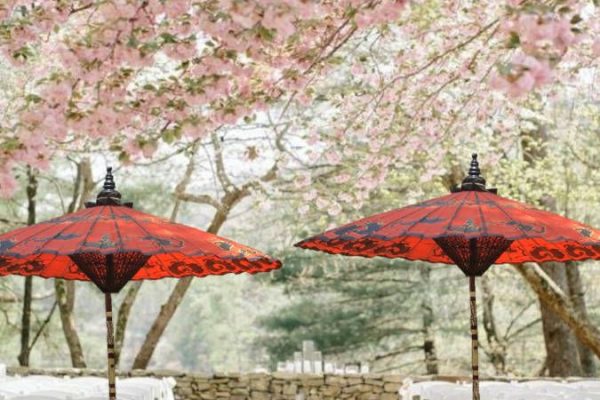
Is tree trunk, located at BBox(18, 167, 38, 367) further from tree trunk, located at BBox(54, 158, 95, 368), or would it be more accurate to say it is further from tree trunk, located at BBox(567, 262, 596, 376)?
tree trunk, located at BBox(567, 262, 596, 376)

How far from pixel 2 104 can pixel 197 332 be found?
14222mm

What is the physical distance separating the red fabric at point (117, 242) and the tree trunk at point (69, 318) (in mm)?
5909

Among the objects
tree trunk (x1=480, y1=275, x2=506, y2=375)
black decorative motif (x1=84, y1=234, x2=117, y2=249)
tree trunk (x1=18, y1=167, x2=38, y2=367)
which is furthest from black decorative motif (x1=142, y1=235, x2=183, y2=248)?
tree trunk (x1=480, y1=275, x2=506, y2=375)

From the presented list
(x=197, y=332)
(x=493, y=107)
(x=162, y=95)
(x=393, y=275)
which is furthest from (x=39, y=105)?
(x=197, y=332)

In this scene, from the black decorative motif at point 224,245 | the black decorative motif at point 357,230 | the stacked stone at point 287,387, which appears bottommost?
the stacked stone at point 287,387

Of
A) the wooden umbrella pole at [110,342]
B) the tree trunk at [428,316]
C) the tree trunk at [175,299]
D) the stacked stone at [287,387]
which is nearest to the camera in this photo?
the wooden umbrella pole at [110,342]

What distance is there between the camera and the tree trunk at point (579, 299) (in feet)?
34.3

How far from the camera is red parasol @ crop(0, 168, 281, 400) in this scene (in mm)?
4609

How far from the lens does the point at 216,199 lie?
448 inches

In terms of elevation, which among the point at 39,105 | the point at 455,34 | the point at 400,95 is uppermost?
the point at 455,34

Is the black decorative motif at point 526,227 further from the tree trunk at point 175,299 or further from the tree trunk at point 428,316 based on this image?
the tree trunk at point 428,316

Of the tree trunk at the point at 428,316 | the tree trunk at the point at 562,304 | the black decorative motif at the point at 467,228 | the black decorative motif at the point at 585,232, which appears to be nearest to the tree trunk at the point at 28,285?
the tree trunk at the point at 428,316

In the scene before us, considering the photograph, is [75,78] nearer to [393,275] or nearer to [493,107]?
[493,107]

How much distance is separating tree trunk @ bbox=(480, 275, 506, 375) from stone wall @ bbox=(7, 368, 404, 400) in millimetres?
4750
